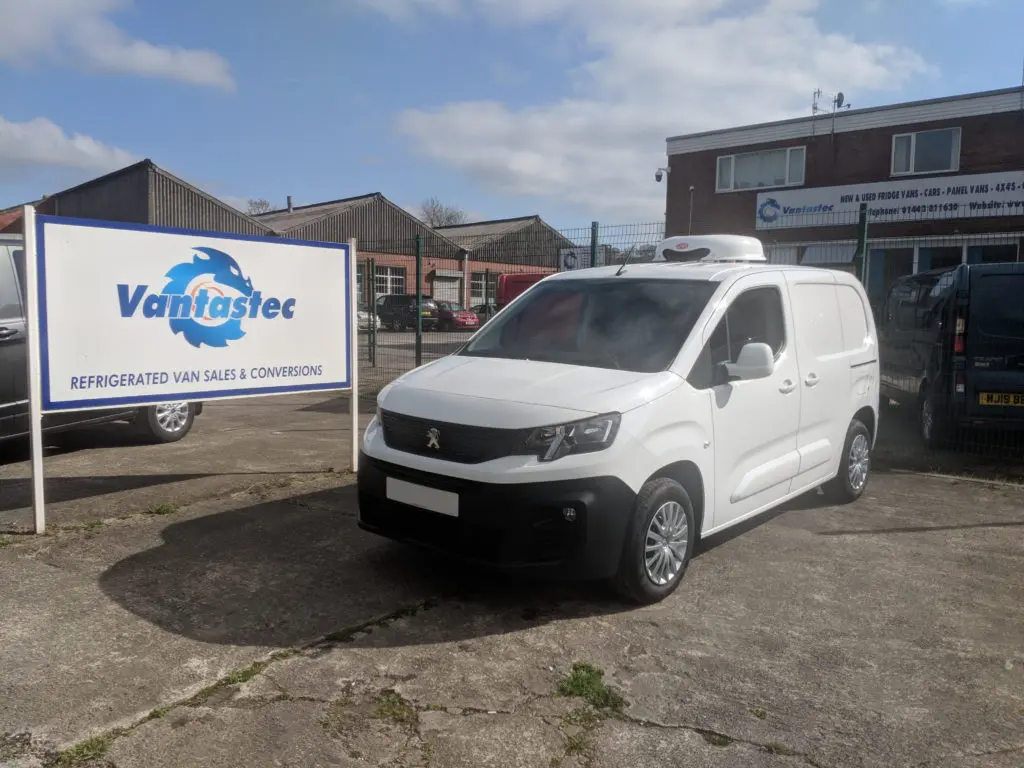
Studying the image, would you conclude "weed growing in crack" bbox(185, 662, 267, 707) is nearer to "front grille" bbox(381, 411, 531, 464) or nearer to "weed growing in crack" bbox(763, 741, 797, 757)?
"front grille" bbox(381, 411, 531, 464)

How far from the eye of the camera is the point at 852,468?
→ 6.48m

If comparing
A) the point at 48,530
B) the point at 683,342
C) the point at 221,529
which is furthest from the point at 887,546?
the point at 48,530

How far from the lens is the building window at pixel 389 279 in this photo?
21438 millimetres

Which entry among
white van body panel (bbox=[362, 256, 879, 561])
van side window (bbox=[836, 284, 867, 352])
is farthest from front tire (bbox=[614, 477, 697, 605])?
van side window (bbox=[836, 284, 867, 352])

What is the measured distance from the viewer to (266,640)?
3.79 metres

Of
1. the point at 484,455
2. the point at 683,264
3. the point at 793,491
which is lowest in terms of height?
the point at 793,491

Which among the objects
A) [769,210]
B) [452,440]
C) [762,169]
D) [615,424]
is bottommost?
[452,440]

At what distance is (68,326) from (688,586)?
4.27 m

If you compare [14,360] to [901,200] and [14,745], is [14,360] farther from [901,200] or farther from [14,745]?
[901,200]

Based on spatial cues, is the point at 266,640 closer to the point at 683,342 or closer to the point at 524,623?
the point at 524,623

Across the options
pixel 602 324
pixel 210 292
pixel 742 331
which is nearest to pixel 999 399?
pixel 742 331

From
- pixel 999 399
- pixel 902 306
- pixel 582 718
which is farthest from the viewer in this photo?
pixel 902 306

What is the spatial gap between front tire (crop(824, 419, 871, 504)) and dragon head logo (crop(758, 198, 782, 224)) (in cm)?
1812

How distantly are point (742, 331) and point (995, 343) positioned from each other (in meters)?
4.25
